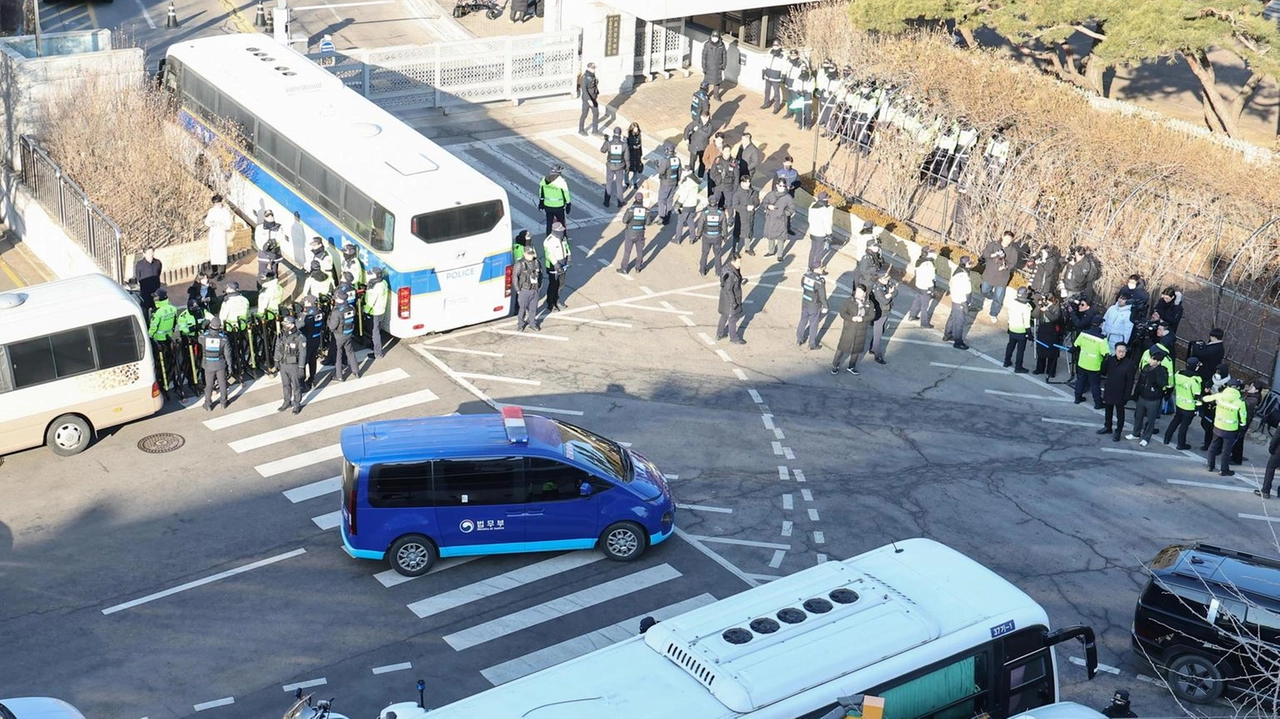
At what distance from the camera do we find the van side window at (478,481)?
17125 mm

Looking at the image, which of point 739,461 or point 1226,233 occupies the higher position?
point 1226,233

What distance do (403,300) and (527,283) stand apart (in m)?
2.15

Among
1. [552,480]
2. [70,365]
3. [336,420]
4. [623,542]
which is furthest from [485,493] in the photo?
[70,365]

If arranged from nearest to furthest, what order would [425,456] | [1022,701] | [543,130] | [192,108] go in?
[1022,701], [425,456], [192,108], [543,130]

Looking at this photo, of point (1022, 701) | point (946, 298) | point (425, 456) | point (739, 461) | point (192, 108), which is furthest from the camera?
point (192, 108)

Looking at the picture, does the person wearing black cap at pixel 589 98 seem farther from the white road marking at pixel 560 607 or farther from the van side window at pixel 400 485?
the van side window at pixel 400 485

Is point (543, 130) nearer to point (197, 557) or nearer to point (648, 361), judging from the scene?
point (648, 361)

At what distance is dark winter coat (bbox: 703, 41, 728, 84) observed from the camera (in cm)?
3634

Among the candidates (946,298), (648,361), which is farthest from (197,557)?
(946,298)

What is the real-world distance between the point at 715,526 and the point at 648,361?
5592mm

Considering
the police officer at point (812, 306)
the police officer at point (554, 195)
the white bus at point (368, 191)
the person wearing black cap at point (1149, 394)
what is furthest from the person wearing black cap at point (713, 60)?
the person wearing black cap at point (1149, 394)

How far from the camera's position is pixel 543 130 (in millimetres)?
35188

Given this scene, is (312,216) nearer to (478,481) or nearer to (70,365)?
(70,365)

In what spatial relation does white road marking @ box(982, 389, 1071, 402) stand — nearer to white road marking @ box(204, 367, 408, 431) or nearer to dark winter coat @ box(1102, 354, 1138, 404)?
dark winter coat @ box(1102, 354, 1138, 404)
